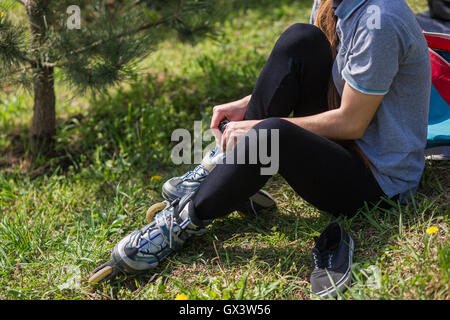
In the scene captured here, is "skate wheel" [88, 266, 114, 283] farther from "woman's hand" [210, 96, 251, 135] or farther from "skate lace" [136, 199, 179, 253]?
"woman's hand" [210, 96, 251, 135]

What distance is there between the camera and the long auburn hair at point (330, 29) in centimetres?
164

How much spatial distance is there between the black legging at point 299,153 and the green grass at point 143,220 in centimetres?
16

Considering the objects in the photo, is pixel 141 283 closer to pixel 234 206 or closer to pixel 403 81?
pixel 234 206

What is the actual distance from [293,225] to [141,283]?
0.62 metres

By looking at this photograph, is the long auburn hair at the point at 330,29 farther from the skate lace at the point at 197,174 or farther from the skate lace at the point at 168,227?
the skate lace at the point at 168,227

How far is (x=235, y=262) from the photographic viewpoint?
1.69 m

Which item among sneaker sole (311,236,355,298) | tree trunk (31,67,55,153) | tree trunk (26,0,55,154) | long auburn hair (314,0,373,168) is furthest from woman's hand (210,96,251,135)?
tree trunk (31,67,55,153)

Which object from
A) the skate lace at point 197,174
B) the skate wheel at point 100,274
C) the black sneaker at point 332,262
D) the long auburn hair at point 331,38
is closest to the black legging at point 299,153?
the long auburn hair at point 331,38

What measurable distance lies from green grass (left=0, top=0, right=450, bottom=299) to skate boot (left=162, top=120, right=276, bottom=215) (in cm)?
6

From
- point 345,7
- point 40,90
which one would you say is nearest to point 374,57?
point 345,7

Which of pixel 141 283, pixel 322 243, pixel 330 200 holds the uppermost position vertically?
pixel 330 200
